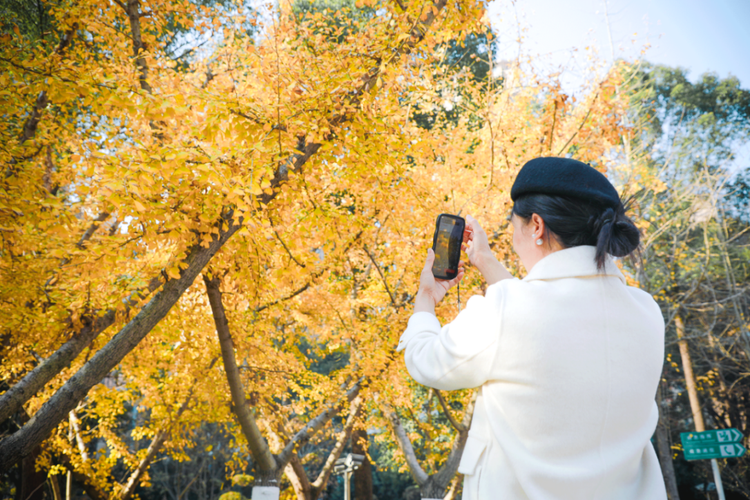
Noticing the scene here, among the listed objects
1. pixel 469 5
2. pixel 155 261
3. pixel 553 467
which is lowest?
pixel 553 467

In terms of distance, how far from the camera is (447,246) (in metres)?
1.65

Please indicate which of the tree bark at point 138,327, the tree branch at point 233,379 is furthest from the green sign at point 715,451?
the tree bark at point 138,327

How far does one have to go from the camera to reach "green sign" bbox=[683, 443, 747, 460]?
652cm

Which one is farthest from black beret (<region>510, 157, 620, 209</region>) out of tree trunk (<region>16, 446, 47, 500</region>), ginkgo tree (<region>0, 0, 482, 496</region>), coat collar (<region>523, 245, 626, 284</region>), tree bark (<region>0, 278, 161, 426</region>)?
tree trunk (<region>16, 446, 47, 500</region>)

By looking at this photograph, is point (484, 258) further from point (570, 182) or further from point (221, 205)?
point (221, 205)

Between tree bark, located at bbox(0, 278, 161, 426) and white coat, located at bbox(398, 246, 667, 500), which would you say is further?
tree bark, located at bbox(0, 278, 161, 426)

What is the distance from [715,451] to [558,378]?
7938 millimetres

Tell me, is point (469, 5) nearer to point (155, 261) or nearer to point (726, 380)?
point (155, 261)

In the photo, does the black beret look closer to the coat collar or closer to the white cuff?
the coat collar

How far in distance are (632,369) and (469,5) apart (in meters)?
3.86

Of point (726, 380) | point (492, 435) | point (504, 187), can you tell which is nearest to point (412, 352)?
point (492, 435)

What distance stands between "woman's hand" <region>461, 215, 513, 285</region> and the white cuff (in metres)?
0.36

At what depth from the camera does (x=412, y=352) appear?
116cm

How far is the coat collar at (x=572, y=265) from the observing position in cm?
105
